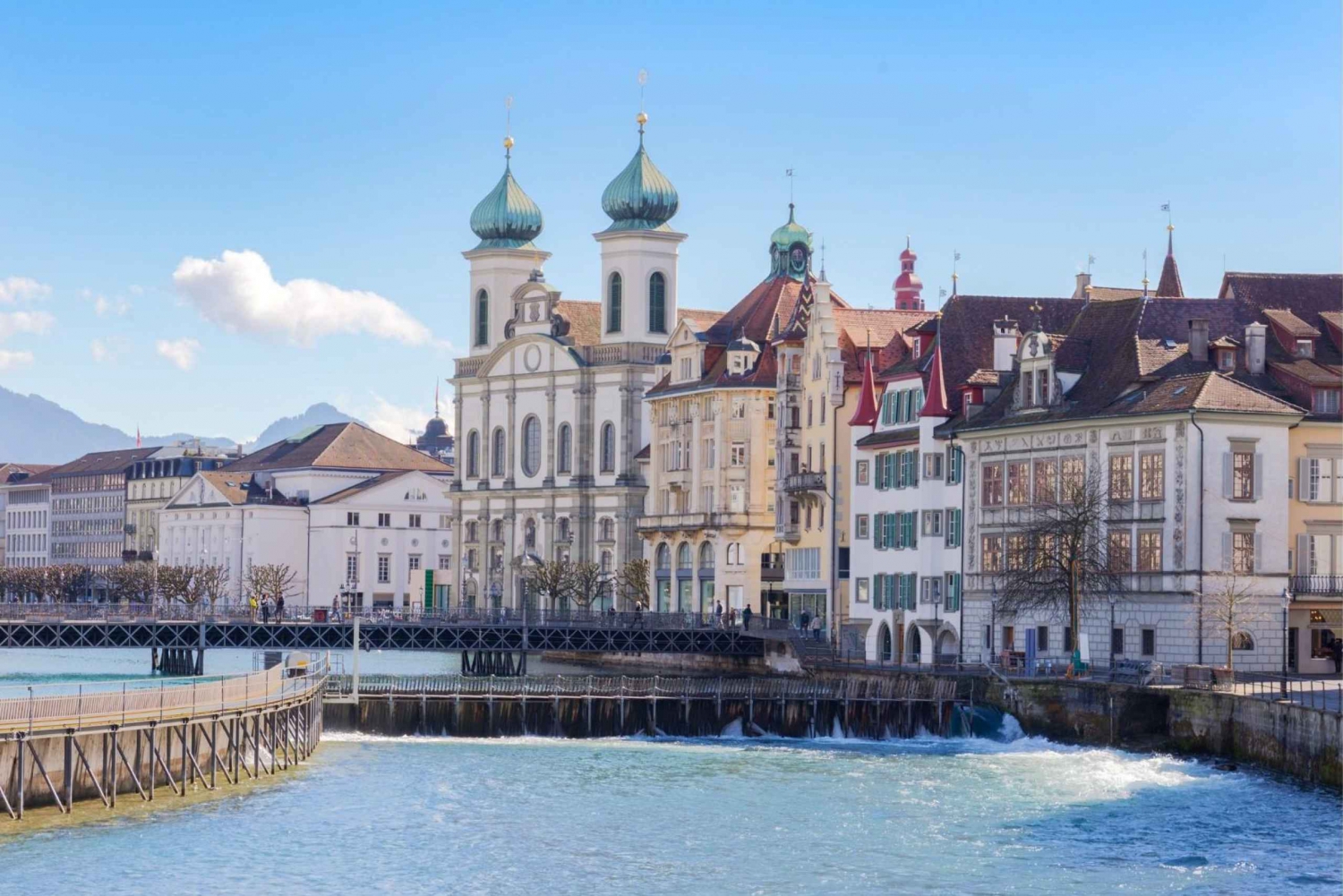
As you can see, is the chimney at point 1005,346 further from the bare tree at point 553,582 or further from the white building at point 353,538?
the white building at point 353,538

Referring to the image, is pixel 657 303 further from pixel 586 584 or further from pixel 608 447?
pixel 586 584

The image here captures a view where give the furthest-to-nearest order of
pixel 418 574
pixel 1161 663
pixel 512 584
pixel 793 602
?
pixel 418 574 < pixel 512 584 < pixel 793 602 < pixel 1161 663

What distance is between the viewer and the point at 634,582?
141 meters

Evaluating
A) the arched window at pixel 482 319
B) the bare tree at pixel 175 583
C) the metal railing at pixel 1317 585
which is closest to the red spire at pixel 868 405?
the metal railing at pixel 1317 585

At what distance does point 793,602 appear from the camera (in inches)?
4513

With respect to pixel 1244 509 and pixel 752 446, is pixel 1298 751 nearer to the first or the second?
pixel 1244 509

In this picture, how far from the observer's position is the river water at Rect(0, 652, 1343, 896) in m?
53.6

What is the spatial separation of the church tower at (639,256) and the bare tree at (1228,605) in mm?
76511

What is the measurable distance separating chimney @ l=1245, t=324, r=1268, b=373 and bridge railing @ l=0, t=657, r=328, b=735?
102ft

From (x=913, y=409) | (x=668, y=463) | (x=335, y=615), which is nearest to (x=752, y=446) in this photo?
(x=668, y=463)

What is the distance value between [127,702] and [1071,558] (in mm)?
32026

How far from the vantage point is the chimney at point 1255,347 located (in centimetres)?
8538

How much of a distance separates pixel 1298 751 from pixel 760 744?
72.1ft

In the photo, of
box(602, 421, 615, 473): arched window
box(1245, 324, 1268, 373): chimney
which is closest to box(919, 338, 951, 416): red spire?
box(1245, 324, 1268, 373): chimney
